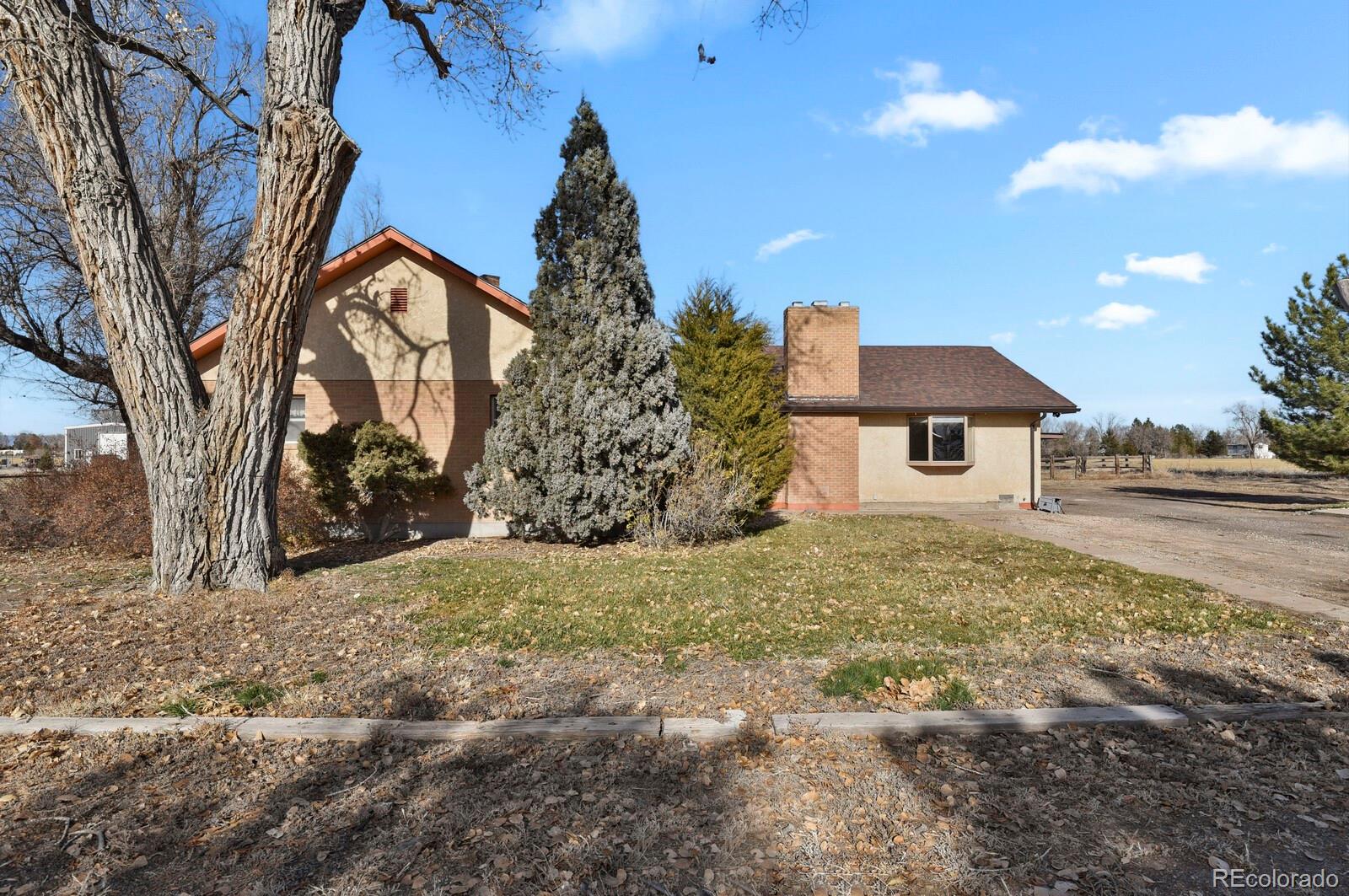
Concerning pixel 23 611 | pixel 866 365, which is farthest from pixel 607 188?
pixel 866 365

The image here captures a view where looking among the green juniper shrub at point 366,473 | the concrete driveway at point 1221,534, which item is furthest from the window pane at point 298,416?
the concrete driveway at point 1221,534

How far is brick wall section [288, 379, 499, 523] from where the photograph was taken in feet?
40.7

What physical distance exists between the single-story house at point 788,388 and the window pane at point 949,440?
0.03 meters

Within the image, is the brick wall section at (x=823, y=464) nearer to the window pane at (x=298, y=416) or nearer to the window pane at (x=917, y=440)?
the window pane at (x=917, y=440)

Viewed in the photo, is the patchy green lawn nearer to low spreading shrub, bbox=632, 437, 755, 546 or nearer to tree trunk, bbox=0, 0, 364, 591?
low spreading shrub, bbox=632, 437, 755, 546

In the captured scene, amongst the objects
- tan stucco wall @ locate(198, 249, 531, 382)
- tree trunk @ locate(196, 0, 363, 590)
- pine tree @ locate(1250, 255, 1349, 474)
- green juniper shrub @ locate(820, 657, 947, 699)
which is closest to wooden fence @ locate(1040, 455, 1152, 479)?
pine tree @ locate(1250, 255, 1349, 474)

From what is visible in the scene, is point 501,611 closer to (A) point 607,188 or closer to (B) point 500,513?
(B) point 500,513

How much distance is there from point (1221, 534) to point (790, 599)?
10164mm

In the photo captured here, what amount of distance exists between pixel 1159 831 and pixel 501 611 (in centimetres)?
511

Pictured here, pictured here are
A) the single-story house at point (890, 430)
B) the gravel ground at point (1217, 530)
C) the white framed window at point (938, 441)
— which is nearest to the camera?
the gravel ground at point (1217, 530)

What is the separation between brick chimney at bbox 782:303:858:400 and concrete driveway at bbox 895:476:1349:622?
4.00m

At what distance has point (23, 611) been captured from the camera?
21.1 feet

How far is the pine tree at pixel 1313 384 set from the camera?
18125 millimetres

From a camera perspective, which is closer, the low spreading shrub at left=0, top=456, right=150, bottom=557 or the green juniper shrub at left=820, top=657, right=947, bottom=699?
the green juniper shrub at left=820, top=657, right=947, bottom=699
